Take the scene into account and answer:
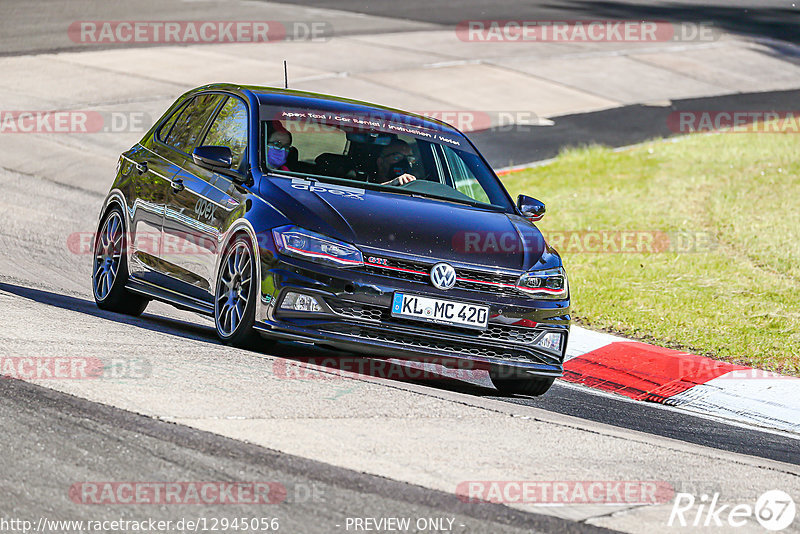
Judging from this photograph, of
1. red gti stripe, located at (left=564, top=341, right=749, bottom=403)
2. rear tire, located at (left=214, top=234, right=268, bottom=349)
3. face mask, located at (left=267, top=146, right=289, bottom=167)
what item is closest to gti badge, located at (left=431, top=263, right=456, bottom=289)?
rear tire, located at (left=214, top=234, right=268, bottom=349)

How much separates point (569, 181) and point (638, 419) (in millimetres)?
9380

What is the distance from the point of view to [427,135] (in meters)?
9.20

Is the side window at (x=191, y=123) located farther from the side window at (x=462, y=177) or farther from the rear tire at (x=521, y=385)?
the rear tire at (x=521, y=385)

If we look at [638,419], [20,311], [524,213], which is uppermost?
[524,213]

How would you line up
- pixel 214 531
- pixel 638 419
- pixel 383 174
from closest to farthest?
pixel 214 531 → pixel 638 419 → pixel 383 174

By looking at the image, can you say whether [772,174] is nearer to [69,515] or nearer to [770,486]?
[770,486]

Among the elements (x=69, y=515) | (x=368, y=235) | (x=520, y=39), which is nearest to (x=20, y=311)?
(x=368, y=235)

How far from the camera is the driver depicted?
28.5 ft

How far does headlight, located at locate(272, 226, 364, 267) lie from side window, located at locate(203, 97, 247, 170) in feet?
3.70

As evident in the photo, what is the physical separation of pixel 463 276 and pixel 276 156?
1.65 meters

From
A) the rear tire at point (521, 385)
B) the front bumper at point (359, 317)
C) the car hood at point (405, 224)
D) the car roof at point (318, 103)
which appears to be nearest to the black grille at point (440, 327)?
the front bumper at point (359, 317)

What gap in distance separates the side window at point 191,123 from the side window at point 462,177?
5.65 feet

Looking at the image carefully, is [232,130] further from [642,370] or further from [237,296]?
[642,370]

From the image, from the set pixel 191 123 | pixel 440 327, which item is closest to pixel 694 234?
pixel 191 123
